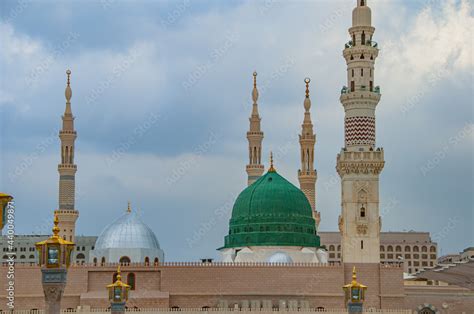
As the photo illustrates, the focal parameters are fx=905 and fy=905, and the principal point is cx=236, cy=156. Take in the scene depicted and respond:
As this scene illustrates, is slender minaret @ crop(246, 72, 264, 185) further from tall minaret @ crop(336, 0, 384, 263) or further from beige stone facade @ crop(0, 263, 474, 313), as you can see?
beige stone facade @ crop(0, 263, 474, 313)

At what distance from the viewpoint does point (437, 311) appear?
44.0 meters

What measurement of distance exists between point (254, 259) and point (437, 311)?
364 inches

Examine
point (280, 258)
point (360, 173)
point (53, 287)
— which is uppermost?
point (360, 173)

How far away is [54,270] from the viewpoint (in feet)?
69.5

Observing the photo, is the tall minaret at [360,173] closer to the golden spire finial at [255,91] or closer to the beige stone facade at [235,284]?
the beige stone facade at [235,284]

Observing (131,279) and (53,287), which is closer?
(53,287)

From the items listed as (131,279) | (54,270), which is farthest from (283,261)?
(54,270)

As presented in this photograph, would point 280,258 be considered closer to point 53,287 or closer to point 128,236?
point 128,236

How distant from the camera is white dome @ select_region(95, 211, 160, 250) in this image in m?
42.8

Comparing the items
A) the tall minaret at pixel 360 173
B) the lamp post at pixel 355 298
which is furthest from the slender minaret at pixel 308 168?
the lamp post at pixel 355 298

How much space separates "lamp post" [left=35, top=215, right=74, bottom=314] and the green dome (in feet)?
78.2

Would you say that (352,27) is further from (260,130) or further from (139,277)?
(139,277)

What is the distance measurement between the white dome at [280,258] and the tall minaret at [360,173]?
8.53 ft

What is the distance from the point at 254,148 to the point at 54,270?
32326 millimetres
